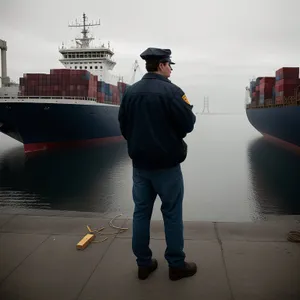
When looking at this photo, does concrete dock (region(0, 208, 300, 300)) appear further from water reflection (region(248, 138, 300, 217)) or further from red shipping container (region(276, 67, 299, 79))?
red shipping container (region(276, 67, 299, 79))

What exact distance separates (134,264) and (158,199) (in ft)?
23.1

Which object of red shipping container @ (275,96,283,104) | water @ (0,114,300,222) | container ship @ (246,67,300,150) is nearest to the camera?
water @ (0,114,300,222)

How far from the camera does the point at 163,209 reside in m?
2.54

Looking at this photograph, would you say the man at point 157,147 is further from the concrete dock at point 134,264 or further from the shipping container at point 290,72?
the shipping container at point 290,72

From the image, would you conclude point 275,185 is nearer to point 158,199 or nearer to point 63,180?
point 158,199

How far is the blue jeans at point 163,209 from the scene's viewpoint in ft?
8.07

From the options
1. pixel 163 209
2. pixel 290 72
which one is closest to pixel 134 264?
pixel 163 209

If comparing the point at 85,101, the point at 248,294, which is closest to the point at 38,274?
the point at 248,294

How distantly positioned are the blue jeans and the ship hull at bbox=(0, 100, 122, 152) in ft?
64.2

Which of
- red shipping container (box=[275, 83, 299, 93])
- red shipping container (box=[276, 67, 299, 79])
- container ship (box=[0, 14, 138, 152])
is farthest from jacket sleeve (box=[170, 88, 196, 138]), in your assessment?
red shipping container (box=[276, 67, 299, 79])

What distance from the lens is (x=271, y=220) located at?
3.74 m

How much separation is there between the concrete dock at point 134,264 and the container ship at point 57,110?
18240 mm

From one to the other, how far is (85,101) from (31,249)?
20.9 metres

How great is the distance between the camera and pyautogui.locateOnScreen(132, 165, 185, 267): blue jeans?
2461mm
